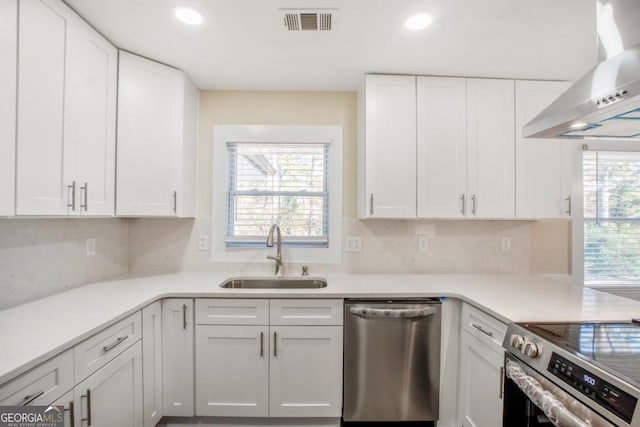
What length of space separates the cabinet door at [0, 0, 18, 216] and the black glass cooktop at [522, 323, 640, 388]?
212cm

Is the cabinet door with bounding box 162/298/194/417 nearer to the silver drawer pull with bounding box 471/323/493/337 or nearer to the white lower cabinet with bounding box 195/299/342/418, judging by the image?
the white lower cabinet with bounding box 195/299/342/418

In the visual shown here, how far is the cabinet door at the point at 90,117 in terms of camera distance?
1429mm

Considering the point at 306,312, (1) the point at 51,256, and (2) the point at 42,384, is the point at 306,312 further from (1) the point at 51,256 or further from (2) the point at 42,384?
(1) the point at 51,256

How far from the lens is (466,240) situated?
7.70 feet

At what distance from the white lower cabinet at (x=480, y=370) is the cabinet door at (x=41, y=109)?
217 cm

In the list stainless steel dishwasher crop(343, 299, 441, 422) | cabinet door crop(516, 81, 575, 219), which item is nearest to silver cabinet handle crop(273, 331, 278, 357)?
stainless steel dishwasher crop(343, 299, 441, 422)

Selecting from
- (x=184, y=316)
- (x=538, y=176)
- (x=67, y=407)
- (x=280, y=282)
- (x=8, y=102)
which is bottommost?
(x=67, y=407)

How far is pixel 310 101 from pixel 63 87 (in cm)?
154

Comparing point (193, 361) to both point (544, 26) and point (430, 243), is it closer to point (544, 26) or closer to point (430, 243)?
point (430, 243)

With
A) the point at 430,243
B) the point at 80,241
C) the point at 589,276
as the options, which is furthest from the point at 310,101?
the point at 589,276

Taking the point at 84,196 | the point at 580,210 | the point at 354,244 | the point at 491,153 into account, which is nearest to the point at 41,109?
the point at 84,196

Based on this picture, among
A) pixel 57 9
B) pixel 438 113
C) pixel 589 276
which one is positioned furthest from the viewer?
pixel 589 276

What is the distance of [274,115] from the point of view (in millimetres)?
2346

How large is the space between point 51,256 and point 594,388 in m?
2.49
